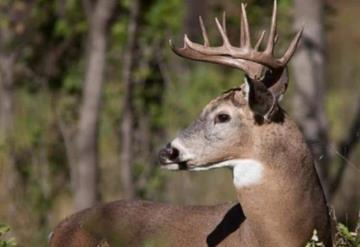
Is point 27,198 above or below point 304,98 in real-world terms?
below

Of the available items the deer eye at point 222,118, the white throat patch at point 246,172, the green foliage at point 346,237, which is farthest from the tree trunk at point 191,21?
the green foliage at point 346,237

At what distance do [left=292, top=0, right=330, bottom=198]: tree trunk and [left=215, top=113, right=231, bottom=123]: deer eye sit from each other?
404cm

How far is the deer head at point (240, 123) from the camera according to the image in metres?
8.23

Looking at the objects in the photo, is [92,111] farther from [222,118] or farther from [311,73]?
[222,118]

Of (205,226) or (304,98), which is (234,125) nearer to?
(205,226)

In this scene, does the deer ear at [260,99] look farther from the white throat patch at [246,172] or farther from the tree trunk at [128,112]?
the tree trunk at [128,112]

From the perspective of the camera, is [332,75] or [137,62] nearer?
[137,62]

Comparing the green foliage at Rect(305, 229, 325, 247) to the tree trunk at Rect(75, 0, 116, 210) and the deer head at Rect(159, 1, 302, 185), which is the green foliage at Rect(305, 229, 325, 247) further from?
the tree trunk at Rect(75, 0, 116, 210)

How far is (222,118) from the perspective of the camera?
27.4 ft

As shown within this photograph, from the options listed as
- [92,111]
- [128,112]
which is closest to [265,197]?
[92,111]

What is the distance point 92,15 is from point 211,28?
3.24 metres

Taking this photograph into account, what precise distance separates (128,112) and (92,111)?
108 centimetres

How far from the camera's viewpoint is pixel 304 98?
12445 millimetres

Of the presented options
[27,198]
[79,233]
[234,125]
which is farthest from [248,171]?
[27,198]
